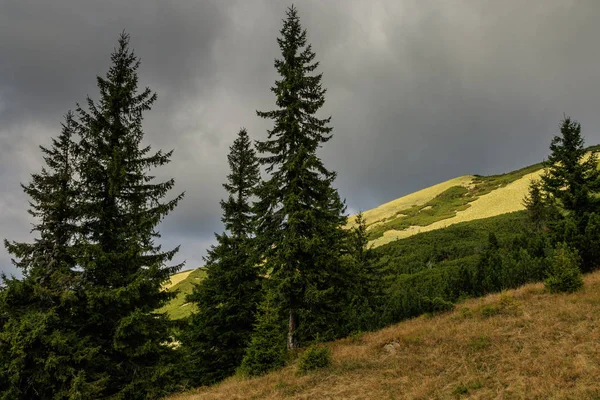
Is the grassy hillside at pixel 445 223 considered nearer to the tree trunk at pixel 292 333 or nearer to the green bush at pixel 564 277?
the tree trunk at pixel 292 333

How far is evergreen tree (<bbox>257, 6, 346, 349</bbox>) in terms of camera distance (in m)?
16.0

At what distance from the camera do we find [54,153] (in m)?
15.4

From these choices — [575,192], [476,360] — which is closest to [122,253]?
[476,360]

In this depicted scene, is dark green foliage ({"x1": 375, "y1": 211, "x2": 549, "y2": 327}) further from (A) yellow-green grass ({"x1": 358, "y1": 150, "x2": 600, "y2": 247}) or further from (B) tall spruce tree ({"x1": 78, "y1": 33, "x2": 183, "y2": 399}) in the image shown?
(A) yellow-green grass ({"x1": 358, "y1": 150, "x2": 600, "y2": 247})

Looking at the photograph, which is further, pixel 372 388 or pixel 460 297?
pixel 460 297

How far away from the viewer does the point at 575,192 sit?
22.5 m

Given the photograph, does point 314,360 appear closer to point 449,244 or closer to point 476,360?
point 476,360

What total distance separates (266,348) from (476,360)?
→ 869cm

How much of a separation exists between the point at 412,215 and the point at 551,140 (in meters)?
76.7

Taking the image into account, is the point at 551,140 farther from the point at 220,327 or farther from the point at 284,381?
the point at 220,327

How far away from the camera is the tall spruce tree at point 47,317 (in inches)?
458

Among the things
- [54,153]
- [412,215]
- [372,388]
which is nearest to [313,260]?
[372,388]

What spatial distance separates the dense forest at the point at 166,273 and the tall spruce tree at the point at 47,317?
0.06m

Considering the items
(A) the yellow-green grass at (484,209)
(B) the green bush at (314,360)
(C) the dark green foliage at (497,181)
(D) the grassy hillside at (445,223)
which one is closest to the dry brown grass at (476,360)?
(B) the green bush at (314,360)
